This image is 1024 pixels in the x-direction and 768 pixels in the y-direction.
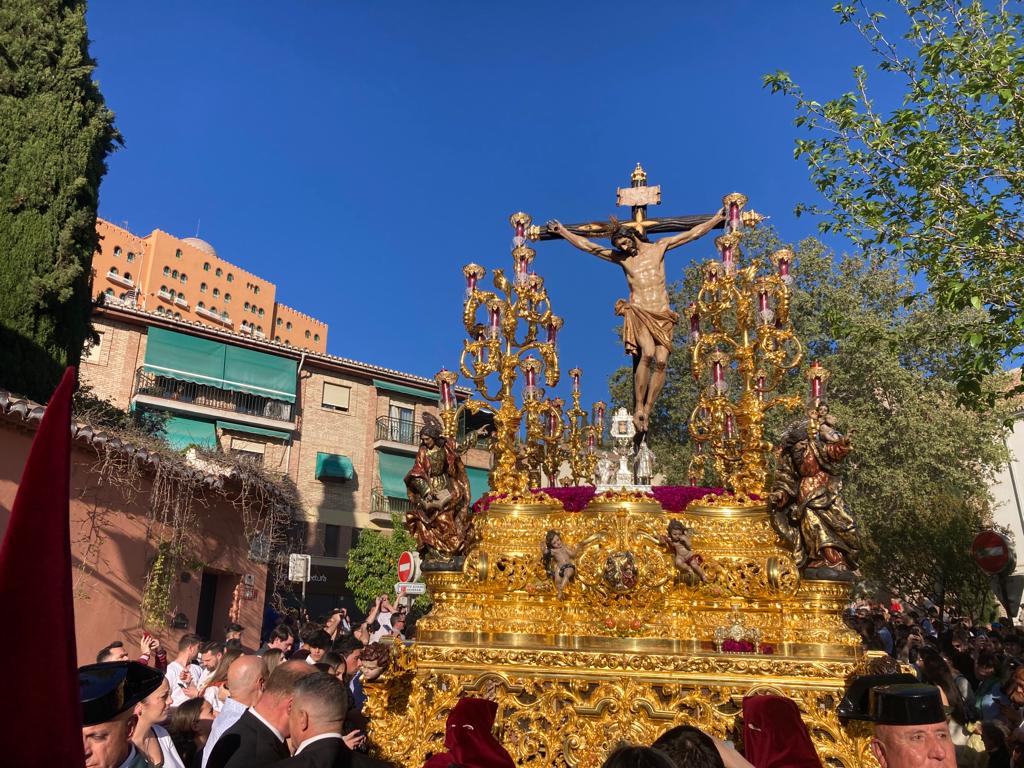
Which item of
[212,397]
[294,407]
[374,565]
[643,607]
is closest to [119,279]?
[212,397]

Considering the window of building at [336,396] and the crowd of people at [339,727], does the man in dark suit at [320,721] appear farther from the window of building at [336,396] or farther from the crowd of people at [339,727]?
the window of building at [336,396]

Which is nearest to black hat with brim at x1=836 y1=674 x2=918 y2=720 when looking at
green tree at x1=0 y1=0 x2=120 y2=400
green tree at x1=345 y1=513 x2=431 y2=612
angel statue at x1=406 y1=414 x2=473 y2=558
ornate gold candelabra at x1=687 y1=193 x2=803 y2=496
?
ornate gold candelabra at x1=687 y1=193 x2=803 y2=496

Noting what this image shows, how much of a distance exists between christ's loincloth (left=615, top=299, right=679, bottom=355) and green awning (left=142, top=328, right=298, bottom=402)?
21840 millimetres

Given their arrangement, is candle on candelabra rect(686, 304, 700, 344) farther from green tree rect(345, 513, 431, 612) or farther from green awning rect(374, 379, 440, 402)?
green awning rect(374, 379, 440, 402)

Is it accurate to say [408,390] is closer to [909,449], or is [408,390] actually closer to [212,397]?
[212,397]

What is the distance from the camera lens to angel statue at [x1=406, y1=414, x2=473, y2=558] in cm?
741

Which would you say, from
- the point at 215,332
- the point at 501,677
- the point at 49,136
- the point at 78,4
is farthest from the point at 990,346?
the point at 215,332

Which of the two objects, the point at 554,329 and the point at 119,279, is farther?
the point at 119,279

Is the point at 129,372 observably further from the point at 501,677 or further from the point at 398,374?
the point at 501,677

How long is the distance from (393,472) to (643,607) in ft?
83.1

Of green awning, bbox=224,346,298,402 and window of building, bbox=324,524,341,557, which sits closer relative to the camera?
green awning, bbox=224,346,298,402

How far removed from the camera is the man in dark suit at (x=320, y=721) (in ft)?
10.7

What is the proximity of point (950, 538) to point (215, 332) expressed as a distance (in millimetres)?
24372

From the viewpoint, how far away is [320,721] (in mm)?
3412
